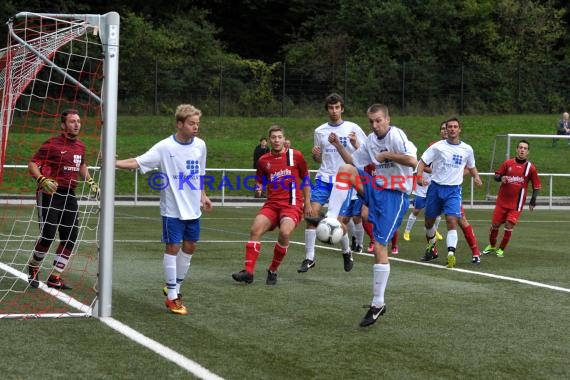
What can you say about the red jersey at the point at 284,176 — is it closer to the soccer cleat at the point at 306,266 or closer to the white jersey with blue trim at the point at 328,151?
the soccer cleat at the point at 306,266

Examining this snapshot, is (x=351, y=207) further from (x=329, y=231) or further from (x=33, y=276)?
(x=329, y=231)

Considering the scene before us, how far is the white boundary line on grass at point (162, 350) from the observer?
21.6 ft

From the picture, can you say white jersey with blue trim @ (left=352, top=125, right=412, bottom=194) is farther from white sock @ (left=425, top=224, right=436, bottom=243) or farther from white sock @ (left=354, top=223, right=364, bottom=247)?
white sock @ (left=354, top=223, right=364, bottom=247)

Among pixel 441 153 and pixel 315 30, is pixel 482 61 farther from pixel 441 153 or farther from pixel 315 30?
pixel 441 153

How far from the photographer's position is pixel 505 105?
160ft

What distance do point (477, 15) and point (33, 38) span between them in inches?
1758

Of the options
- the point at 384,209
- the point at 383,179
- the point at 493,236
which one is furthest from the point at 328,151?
the point at 384,209

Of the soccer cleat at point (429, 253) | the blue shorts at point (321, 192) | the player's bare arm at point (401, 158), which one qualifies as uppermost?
the player's bare arm at point (401, 158)

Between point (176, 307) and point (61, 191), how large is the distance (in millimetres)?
2522

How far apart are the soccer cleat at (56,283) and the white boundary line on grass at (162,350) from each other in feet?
6.73

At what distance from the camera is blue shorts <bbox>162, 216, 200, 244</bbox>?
30.8 ft

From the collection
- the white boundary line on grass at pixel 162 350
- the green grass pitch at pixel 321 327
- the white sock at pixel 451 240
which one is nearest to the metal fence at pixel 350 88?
the white sock at pixel 451 240

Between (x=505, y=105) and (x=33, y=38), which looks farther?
(x=505, y=105)

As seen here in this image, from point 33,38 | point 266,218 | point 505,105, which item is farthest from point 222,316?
point 505,105
